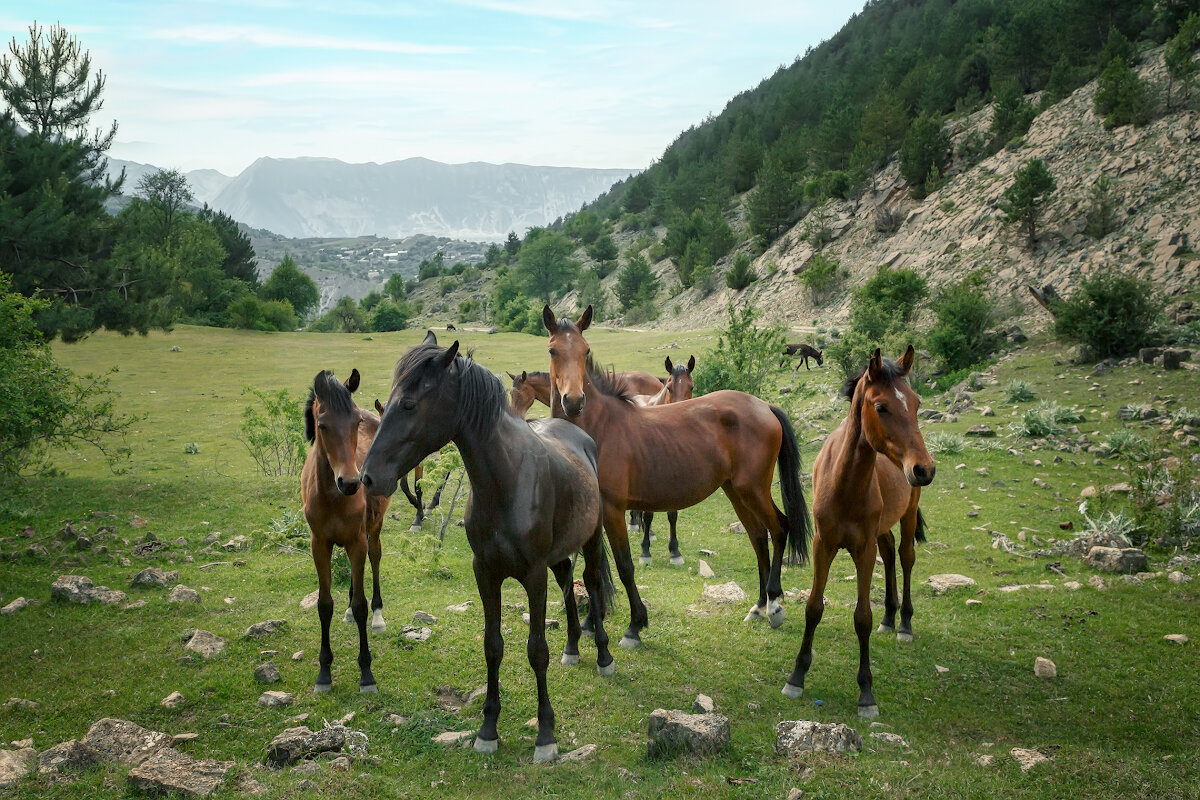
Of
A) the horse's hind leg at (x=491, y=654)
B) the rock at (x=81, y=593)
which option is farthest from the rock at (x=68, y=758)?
the rock at (x=81, y=593)

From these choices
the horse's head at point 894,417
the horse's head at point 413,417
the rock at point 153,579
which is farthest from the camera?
the rock at point 153,579

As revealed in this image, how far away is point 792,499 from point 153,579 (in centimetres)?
758

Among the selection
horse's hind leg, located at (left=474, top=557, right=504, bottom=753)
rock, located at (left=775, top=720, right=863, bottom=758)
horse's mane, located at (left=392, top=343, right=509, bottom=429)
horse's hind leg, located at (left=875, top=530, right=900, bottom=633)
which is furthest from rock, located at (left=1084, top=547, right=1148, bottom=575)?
horse's mane, located at (left=392, top=343, right=509, bottom=429)

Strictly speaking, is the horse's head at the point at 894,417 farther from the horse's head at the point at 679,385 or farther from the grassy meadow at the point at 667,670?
the horse's head at the point at 679,385

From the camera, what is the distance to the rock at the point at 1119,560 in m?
7.96

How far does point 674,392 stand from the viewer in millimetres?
11641

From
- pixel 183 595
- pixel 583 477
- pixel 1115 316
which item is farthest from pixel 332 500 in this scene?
pixel 1115 316

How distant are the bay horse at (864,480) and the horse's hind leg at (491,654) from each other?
8.05 feet

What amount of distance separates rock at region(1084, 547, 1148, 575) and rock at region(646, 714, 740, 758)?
19.9ft

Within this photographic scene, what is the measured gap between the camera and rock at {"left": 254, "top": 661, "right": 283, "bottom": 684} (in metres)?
5.94

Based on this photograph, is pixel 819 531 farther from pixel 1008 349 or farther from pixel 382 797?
pixel 1008 349

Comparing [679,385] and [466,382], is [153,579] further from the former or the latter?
[679,385]

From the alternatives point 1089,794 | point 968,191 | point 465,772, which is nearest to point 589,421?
point 465,772

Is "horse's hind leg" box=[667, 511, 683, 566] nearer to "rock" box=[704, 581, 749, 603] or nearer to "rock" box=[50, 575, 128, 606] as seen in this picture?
"rock" box=[704, 581, 749, 603]
